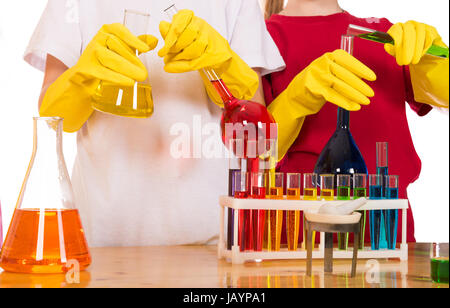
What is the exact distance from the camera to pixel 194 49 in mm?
991

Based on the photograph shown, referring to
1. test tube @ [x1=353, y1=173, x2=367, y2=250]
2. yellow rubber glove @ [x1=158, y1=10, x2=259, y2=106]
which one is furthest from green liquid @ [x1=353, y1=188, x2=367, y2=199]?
yellow rubber glove @ [x1=158, y1=10, x2=259, y2=106]

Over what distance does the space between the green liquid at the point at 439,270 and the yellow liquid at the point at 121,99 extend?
0.55m

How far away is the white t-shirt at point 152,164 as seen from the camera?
4.17ft

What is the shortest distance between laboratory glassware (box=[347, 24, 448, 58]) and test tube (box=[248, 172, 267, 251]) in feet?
1.02

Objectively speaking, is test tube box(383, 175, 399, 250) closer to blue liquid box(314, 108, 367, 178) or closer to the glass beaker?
blue liquid box(314, 108, 367, 178)

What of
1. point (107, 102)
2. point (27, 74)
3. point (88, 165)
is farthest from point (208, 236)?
point (27, 74)

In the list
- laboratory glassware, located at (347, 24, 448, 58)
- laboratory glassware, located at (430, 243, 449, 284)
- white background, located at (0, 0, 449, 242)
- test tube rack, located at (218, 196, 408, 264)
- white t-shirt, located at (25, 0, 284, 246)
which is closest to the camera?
laboratory glassware, located at (430, 243, 449, 284)

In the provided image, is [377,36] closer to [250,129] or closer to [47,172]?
[250,129]

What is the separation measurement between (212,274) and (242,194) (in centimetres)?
15

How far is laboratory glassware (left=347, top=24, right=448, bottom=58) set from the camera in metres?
0.95

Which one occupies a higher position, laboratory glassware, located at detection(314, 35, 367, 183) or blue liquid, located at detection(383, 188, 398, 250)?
laboratory glassware, located at detection(314, 35, 367, 183)

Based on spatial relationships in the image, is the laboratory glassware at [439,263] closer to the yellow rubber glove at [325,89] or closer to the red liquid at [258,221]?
the red liquid at [258,221]
